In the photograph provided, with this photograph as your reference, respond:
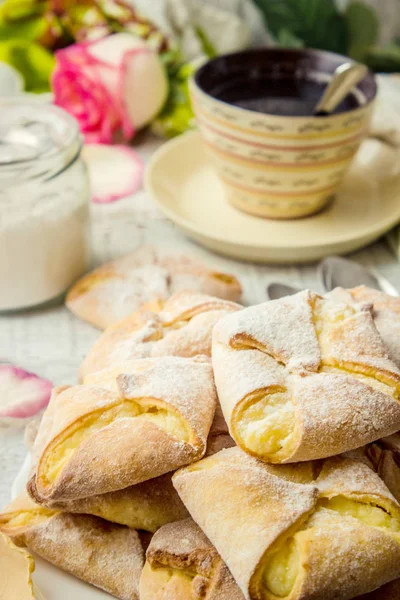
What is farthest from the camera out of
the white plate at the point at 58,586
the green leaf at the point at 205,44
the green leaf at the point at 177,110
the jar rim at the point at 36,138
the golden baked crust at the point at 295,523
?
the green leaf at the point at 205,44

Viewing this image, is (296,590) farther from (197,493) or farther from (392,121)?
(392,121)

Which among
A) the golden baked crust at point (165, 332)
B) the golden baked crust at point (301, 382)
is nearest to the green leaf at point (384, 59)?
the golden baked crust at point (165, 332)

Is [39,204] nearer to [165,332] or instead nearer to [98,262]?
[98,262]

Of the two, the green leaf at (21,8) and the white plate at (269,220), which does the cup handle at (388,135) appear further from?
the green leaf at (21,8)

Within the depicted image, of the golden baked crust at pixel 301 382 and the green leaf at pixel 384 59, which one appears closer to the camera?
the golden baked crust at pixel 301 382

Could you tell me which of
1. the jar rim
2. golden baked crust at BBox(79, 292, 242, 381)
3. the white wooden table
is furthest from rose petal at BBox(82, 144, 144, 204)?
golden baked crust at BBox(79, 292, 242, 381)

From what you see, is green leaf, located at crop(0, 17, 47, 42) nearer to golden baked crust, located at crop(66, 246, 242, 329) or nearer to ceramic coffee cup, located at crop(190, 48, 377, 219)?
ceramic coffee cup, located at crop(190, 48, 377, 219)

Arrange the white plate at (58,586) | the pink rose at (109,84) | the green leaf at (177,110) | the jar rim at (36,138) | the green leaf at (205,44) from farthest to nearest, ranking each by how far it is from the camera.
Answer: the green leaf at (205,44) < the green leaf at (177,110) < the pink rose at (109,84) < the jar rim at (36,138) < the white plate at (58,586)

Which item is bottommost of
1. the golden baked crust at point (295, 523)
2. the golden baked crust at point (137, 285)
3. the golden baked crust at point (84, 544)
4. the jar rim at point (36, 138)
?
the golden baked crust at point (137, 285)
